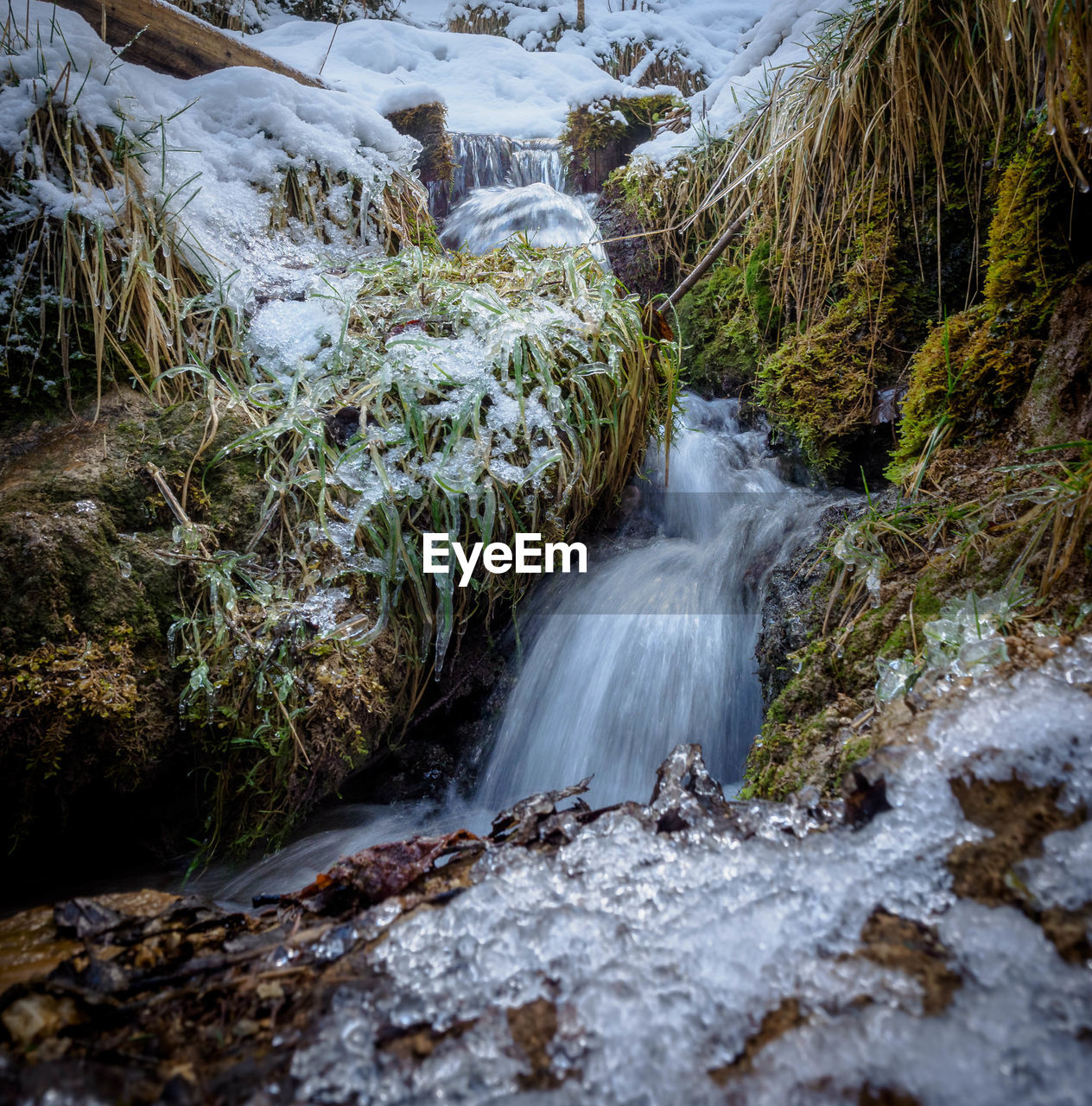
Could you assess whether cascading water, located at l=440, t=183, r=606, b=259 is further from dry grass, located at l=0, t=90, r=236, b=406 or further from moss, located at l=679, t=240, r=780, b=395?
dry grass, located at l=0, t=90, r=236, b=406

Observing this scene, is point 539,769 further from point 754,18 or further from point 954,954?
point 754,18

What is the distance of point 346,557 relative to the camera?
5.72ft

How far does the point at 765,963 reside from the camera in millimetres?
599

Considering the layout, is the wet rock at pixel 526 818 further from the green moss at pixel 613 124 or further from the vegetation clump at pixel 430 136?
the green moss at pixel 613 124

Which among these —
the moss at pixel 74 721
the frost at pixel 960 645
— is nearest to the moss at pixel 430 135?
the moss at pixel 74 721

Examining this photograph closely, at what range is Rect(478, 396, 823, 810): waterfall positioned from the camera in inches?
78.3

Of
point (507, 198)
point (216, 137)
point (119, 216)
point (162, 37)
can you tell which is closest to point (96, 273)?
point (119, 216)

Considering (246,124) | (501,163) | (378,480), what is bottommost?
(378,480)

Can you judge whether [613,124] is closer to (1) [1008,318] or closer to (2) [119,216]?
(2) [119,216]

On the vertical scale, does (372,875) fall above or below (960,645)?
below

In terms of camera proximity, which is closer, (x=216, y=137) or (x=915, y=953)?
Answer: (x=915, y=953)

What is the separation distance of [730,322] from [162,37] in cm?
306

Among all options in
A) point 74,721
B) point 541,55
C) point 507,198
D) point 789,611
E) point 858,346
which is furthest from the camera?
point 541,55

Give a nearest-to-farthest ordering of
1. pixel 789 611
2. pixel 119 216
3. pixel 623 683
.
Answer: pixel 789 611 → pixel 119 216 → pixel 623 683
